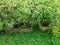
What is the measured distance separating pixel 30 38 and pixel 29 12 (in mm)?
984

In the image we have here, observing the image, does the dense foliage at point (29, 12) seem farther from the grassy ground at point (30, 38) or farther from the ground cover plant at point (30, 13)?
the grassy ground at point (30, 38)

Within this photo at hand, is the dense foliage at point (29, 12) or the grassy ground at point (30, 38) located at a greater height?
the dense foliage at point (29, 12)

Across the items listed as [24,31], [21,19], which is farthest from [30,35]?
[21,19]

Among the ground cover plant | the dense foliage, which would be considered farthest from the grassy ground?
the dense foliage

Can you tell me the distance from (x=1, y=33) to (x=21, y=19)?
2.86 feet

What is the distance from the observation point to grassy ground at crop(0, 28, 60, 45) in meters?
5.57

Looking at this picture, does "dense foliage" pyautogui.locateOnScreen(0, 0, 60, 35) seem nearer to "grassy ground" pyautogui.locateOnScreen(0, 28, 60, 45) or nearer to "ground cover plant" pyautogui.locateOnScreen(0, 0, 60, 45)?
"ground cover plant" pyautogui.locateOnScreen(0, 0, 60, 45)

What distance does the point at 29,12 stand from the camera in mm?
5098

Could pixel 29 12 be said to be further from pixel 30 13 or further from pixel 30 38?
pixel 30 38

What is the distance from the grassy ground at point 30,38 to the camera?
5.57 m

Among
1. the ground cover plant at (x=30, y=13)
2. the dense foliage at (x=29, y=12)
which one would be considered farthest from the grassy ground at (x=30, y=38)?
the dense foliage at (x=29, y=12)

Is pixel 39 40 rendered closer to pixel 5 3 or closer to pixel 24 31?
pixel 24 31

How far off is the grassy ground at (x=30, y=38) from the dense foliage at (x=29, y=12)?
0.29m

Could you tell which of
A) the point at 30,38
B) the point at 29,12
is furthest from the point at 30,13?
the point at 30,38
